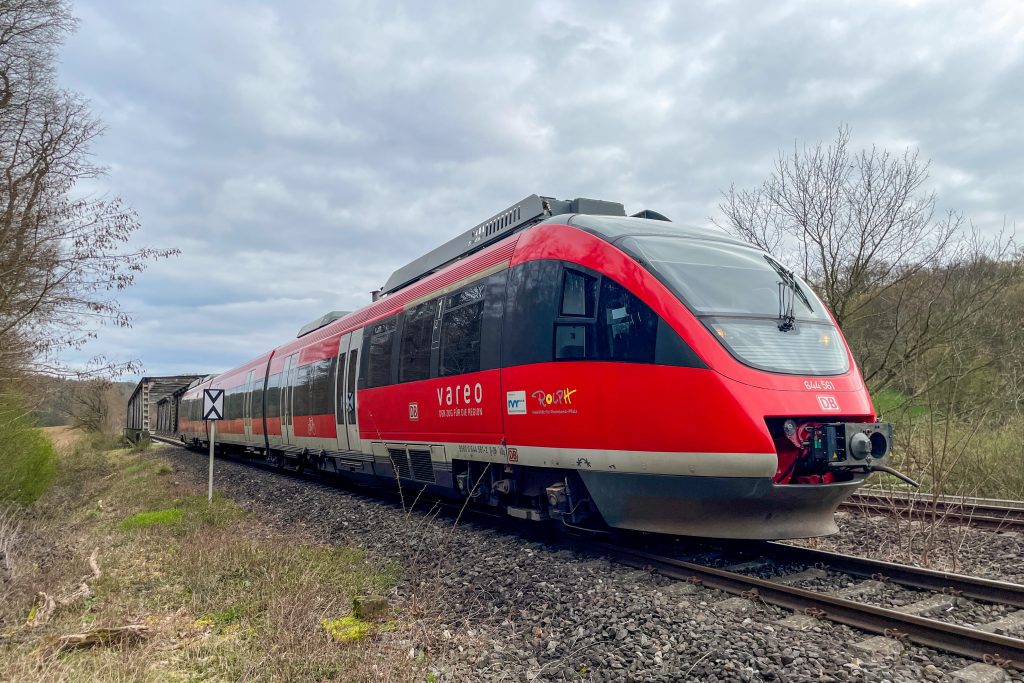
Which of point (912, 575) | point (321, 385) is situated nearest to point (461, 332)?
point (912, 575)

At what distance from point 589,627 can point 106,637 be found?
330cm

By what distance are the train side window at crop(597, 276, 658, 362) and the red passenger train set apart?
0.01 m

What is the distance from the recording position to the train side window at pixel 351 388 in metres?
12.3

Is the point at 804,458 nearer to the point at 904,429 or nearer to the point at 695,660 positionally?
the point at 695,660

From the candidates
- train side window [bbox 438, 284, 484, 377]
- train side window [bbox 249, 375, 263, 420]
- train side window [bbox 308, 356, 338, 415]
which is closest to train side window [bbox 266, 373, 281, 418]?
train side window [bbox 249, 375, 263, 420]

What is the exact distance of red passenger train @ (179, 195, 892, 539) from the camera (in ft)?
18.6

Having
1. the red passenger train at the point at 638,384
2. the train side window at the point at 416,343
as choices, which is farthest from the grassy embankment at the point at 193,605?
the train side window at the point at 416,343

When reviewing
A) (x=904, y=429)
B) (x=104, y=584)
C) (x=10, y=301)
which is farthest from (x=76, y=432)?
(x=904, y=429)

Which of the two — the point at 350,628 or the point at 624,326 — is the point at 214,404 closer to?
the point at 350,628

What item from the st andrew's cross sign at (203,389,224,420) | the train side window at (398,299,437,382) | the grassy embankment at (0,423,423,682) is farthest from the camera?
the st andrew's cross sign at (203,389,224,420)

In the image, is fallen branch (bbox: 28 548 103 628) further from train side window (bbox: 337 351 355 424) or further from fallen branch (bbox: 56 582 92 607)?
train side window (bbox: 337 351 355 424)

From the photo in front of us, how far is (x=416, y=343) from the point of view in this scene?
9984 mm

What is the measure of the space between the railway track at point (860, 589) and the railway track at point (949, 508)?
1235 mm

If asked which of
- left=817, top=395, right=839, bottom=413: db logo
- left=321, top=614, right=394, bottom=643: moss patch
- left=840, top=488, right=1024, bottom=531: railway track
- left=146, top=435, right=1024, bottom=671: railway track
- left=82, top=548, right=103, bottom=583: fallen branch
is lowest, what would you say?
left=82, top=548, right=103, bottom=583: fallen branch
